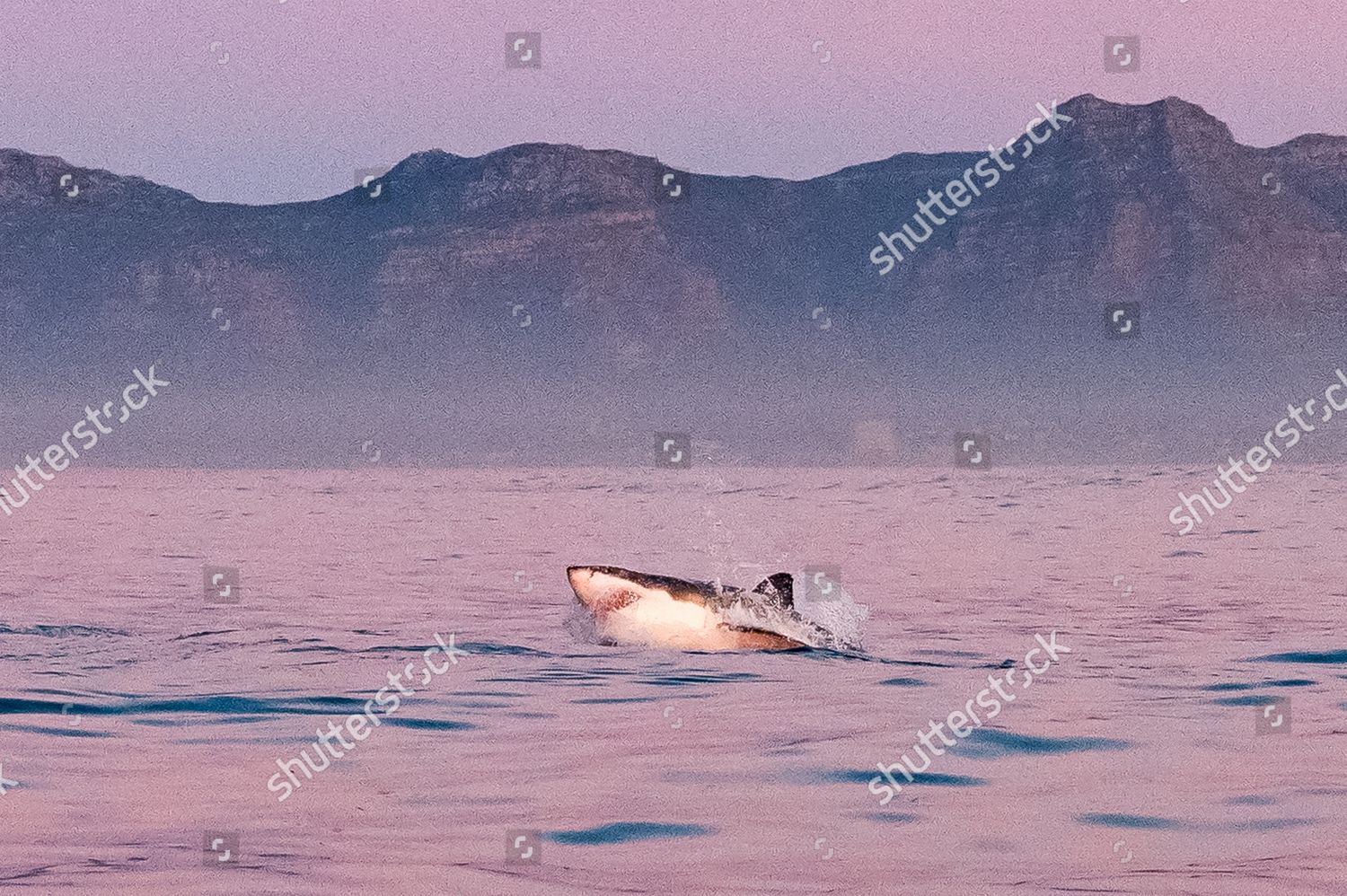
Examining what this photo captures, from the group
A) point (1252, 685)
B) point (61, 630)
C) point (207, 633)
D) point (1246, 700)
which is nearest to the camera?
point (1246, 700)

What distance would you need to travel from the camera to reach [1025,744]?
43.0 feet

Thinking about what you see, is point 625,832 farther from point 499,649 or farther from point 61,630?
point 61,630

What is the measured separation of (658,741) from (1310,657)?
948 centimetres

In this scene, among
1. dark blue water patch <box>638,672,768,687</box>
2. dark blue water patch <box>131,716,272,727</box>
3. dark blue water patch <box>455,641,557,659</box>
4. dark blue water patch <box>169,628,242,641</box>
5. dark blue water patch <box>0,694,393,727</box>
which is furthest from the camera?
dark blue water patch <box>169,628,242,641</box>

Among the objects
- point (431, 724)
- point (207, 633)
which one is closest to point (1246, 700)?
point (431, 724)

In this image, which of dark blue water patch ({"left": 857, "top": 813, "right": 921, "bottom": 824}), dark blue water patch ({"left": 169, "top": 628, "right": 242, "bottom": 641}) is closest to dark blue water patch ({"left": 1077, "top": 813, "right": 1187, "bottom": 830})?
dark blue water patch ({"left": 857, "top": 813, "right": 921, "bottom": 824})

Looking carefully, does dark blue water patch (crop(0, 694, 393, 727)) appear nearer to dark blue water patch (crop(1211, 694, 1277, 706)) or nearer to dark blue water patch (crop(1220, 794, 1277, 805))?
dark blue water patch (crop(1220, 794, 1277, 805))

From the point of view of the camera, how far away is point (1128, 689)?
1633 cm

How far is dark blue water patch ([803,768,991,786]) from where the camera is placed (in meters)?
11.5

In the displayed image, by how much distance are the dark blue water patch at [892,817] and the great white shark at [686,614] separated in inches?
358

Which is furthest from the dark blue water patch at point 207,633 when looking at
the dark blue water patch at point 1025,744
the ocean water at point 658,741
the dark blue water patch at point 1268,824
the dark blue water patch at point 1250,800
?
the dark blue water patch at point 1268,824

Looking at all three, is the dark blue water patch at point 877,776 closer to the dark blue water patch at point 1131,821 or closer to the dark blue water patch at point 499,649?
the dark blue water patch at point 1131,821

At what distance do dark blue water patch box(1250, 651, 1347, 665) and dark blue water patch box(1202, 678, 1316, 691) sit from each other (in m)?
1.50

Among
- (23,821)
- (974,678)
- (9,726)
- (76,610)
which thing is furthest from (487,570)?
(23,821)
